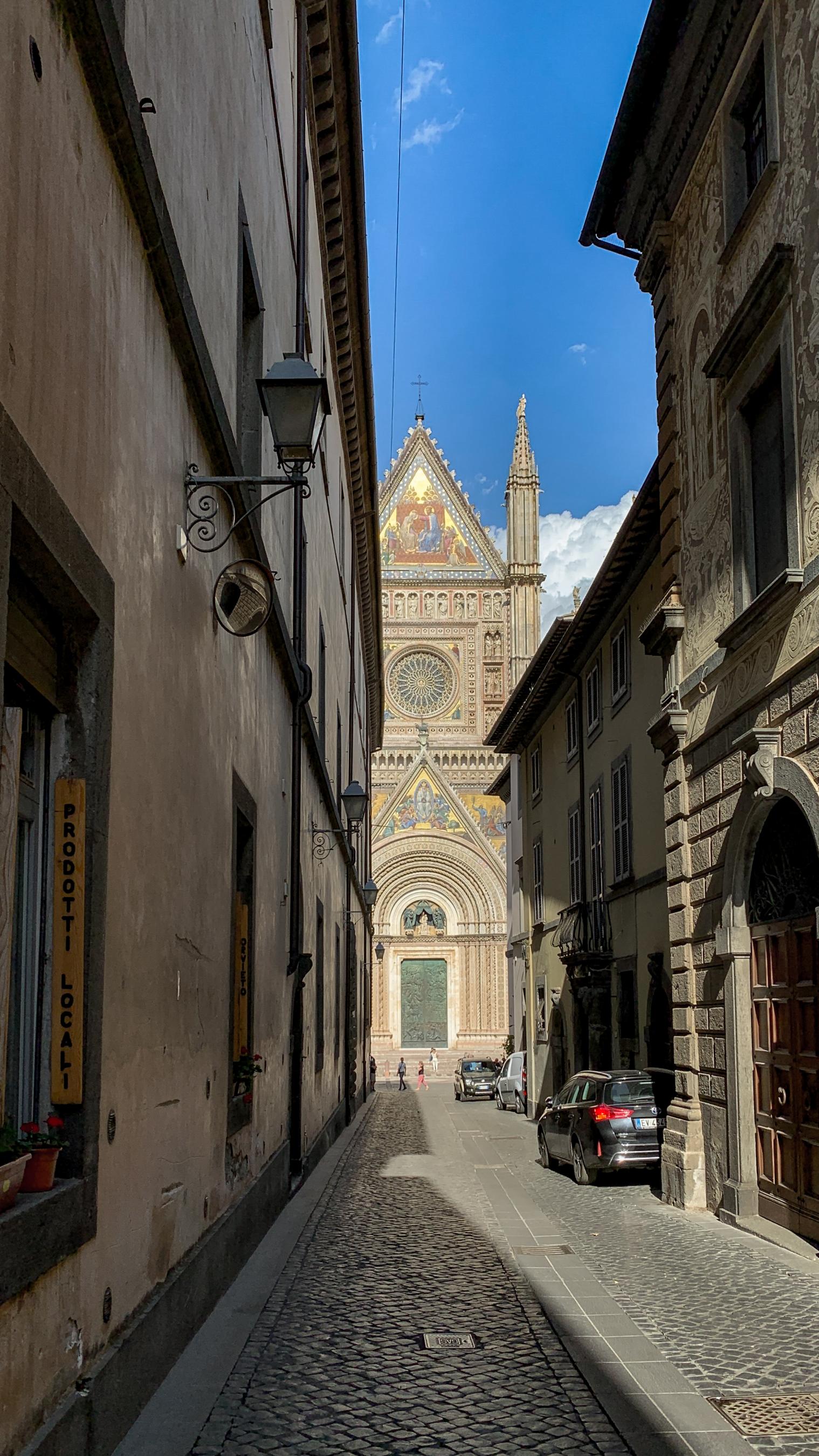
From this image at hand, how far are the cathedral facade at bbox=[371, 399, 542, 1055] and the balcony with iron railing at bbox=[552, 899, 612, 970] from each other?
124 ft

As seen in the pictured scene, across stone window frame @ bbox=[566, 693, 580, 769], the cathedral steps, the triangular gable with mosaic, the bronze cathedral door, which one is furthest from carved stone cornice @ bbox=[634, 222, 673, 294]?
the triangular gable with mosaic

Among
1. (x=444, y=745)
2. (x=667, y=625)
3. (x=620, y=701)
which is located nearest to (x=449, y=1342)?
(x=667, y=625)

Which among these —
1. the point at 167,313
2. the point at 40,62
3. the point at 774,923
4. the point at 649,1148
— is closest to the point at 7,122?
the point at 40,62

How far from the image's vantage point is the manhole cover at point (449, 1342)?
746cm

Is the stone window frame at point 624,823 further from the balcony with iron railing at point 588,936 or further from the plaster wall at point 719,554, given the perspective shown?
the plaster wall at point 719,554

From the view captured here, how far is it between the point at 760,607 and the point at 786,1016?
10.3 ft

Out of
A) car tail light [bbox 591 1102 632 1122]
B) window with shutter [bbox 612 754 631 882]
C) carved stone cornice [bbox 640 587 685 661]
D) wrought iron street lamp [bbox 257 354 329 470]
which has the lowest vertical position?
car tail light [bbox 591 1102 632 1122]

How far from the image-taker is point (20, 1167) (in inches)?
161

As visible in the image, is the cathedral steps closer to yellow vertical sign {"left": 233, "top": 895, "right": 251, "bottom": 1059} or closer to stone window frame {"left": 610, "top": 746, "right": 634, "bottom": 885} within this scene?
stone window frame {"left": 610, "top": 746, "right": 634, "bottom": 885}

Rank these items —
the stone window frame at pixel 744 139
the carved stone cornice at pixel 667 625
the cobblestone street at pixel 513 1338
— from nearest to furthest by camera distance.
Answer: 1. the cobblestone street at pixel 513 1338
2. the stone window frame at pixel 744 139
3. the carved stone cornice at pixel 667 625

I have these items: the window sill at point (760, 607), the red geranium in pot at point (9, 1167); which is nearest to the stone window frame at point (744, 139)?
the window sill at point (760, 607)

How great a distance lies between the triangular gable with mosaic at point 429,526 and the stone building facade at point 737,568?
55107mm

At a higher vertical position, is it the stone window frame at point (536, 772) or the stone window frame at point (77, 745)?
the stone window frame at point (536, 772)

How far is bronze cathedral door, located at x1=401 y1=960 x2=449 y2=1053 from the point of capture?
2434 inches
